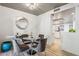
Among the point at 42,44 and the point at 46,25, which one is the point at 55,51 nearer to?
the point at 42,44

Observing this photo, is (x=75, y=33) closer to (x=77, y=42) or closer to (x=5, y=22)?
(x=77, y=42)

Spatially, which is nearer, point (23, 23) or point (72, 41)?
point (72, 41)

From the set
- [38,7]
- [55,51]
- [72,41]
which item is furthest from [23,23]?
[72,41]

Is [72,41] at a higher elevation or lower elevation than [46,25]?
lower

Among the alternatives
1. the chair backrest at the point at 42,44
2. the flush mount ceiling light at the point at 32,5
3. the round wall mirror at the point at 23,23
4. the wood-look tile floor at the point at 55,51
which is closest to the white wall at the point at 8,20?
the round wall mirror at the point at 23,23

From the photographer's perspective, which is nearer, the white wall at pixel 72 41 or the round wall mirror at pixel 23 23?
the white wall at pixel 72 41

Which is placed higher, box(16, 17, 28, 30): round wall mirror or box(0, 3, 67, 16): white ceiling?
box(0, 3, 67, 16): white ceiling

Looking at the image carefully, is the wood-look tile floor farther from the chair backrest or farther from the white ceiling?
the white ceiling

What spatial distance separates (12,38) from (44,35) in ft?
1.98

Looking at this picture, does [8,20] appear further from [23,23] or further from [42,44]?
[42,44]

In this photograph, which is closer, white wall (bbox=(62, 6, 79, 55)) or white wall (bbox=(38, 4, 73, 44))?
white wall (bbox=(62, 6, 79, 55))

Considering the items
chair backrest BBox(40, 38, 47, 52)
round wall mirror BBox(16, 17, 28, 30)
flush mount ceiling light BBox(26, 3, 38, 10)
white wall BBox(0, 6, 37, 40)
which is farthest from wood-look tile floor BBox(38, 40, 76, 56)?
flush mount ceiling light BBox(26, 3, 38, 10)

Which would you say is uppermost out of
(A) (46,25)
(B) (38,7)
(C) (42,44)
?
(B) (38,7)

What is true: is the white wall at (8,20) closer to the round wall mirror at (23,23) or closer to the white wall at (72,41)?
the round wall mirror at (23,23)
